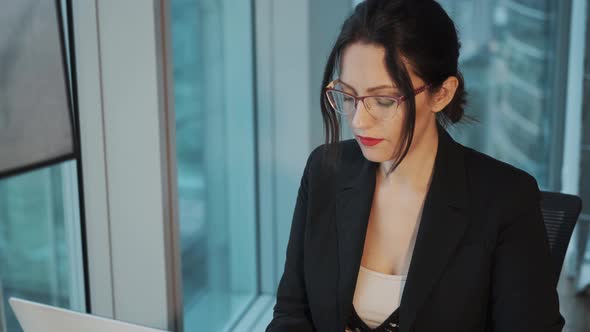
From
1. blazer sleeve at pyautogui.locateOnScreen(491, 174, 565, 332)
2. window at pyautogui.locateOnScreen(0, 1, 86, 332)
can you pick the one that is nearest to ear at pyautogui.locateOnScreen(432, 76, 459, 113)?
blazer sleeve at pyautogui.locateOnScreen(491, 174, 565, 332)

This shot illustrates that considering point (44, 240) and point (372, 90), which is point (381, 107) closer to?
point (372, 90)

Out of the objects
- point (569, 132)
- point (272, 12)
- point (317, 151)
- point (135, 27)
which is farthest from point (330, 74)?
point (569, 132)

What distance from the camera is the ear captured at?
1.24 metres

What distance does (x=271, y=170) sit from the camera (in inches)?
102

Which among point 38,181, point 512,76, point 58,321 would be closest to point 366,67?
point 58,321

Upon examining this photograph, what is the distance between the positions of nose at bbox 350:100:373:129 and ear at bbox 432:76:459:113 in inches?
5.7

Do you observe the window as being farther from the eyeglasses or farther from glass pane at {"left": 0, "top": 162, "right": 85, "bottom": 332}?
the eyeglasses

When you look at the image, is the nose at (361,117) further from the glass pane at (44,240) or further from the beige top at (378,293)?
the glass pane at (44,240)

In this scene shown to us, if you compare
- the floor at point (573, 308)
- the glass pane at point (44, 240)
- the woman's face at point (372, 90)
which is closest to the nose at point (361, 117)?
the woman's face at point (372, 90)

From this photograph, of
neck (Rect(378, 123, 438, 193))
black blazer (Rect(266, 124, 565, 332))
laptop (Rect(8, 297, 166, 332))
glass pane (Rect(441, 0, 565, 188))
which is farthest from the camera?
glass pane (Rect(441, 0, 565, 188))

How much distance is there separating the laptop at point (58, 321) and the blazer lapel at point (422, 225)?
2.05ft

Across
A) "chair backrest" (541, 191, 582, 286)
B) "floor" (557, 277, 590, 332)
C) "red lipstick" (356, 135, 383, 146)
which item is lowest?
"floor" (557, 277, 590, 332)

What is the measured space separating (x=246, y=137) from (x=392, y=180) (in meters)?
1.17

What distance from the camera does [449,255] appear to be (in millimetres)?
1300
